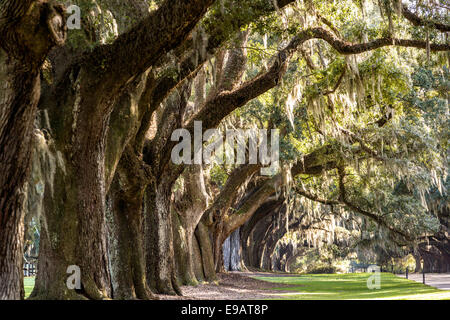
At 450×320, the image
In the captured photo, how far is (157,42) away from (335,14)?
675 centimetres

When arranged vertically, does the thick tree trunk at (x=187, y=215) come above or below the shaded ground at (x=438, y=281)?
above

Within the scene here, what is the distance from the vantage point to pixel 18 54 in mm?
5605

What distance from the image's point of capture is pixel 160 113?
15.0 metres

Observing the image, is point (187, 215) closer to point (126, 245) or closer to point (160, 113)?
point (160, 113)

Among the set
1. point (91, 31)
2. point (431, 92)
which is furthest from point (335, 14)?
point (91, 31)

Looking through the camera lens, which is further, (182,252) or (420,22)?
(182,252)

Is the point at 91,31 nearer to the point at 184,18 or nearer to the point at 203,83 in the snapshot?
the point at 184,18

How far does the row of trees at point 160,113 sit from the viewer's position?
19.0ft
